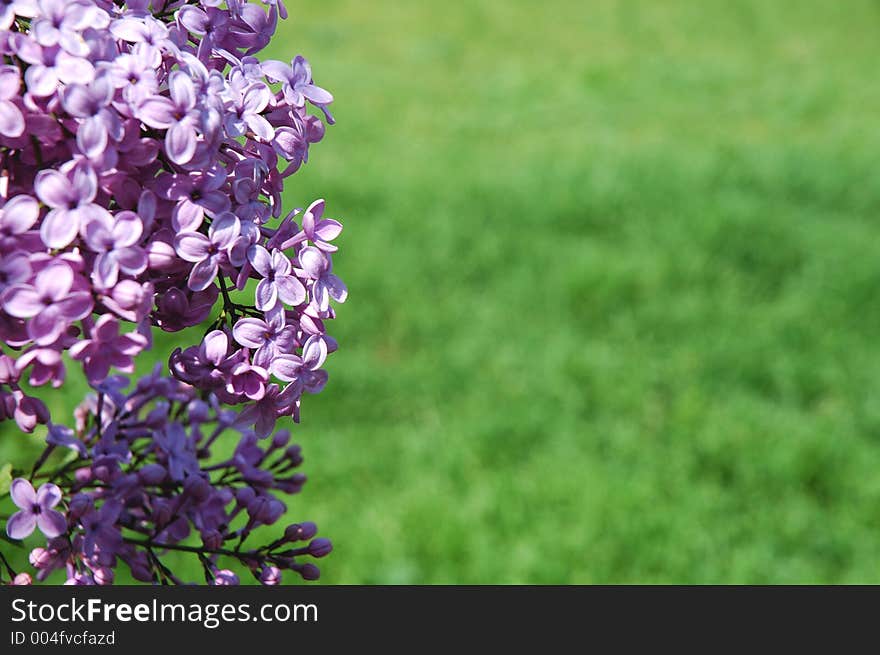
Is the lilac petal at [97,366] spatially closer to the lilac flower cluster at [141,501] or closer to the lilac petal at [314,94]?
the lilac flower cluster at [141,501]

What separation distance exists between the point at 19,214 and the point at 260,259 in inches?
7.8

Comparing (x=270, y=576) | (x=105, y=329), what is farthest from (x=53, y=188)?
(x=270, y=576)

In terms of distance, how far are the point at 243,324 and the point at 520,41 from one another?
10173 mm

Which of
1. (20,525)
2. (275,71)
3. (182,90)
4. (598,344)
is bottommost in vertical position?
(20,525)

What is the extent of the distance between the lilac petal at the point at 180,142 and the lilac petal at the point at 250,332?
15 centimetres

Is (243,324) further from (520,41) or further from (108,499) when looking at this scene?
(520,41)

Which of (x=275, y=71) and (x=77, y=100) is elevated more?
(x=275, y=71)

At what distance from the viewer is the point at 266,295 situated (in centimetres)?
92

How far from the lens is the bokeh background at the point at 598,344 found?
353cm

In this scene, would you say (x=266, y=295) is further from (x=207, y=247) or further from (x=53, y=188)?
(x=53, y=188)

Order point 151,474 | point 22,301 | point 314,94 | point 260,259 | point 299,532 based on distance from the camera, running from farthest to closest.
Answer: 1. point 299,532
2. point 151,474
3. point 314,94
4. point 260,259
5. point 22,301

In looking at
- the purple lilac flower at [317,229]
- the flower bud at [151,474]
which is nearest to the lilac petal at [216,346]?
the purple lilac flower at [317,229]

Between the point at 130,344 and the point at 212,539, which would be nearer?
the point at 130,344
